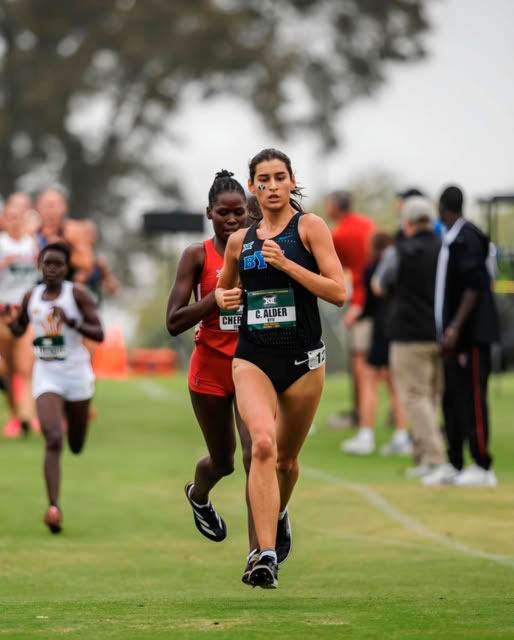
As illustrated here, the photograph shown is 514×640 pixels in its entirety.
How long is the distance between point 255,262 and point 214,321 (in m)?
0.92

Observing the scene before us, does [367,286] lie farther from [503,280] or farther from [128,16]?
[128,16]

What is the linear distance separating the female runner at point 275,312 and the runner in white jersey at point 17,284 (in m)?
8.66

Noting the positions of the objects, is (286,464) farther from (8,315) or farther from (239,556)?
(8,315)

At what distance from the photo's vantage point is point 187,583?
898 cm

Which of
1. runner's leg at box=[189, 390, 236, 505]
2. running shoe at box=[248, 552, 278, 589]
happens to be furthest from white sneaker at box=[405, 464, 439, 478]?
running shoe at box=[248, 552, 278, 589]

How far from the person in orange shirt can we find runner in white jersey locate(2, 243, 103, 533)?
579 cm

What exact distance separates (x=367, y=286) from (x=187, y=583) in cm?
817

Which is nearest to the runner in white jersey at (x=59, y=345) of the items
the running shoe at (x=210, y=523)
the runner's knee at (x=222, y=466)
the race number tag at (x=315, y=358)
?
the running shoe at (x=210, y=523)

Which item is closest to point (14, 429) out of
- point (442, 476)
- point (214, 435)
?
point (442, 476)

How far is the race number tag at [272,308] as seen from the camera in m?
7.97

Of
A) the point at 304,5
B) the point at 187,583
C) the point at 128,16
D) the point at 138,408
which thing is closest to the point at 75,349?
the point at 187,583

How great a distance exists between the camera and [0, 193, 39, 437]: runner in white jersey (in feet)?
55.5

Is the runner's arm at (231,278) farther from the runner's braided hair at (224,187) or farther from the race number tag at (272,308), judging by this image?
the runner's braided hair at (224,187)

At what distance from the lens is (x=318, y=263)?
8.00 metres
